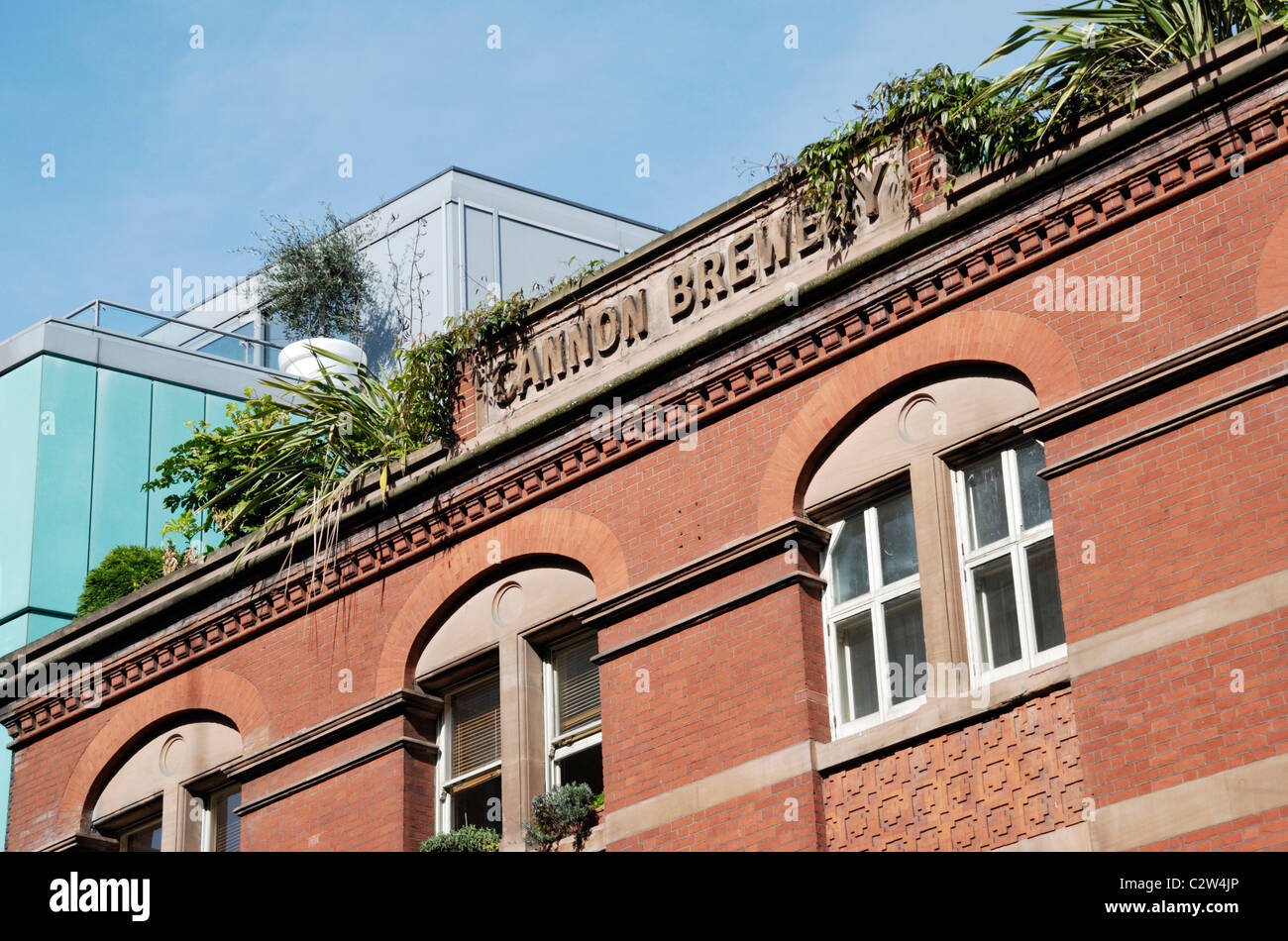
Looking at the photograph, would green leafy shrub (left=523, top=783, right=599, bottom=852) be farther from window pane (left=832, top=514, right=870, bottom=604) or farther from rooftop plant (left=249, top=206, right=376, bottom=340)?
rooftop plant (left=249, top=206, right=376, bottom=340)

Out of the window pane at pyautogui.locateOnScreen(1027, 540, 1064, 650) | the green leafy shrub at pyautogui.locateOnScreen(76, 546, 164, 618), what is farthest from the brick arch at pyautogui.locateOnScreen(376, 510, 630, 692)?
the green leafy shrub at pyautogui.locateOnScreen(76, 546, 164, 618)

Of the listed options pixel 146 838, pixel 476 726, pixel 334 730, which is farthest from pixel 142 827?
pixel 476 726

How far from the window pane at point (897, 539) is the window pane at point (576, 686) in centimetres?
278

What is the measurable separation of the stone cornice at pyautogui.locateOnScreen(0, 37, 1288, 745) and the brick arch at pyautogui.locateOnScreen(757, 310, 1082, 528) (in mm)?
198

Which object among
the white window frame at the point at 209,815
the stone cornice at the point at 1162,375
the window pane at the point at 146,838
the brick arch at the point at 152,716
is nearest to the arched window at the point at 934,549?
the stone cornice at the point at 1162,375

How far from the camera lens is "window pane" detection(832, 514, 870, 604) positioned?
15.3 meters

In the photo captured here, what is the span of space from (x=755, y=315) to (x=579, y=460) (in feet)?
6.75

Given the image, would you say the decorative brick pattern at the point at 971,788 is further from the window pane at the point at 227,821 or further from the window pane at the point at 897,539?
the window pane at the point at 227,821

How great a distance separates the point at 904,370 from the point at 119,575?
13.6 meters

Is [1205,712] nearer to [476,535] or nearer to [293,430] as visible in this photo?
[476,535]

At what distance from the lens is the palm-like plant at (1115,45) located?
1484 centimetres

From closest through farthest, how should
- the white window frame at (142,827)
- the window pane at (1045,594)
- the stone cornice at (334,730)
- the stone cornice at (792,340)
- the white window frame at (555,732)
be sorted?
the window pane at (1045,594), the stone cornice at (792,340), the white window frame at (555,732), the stone cornice at (334,730), the white window frame at (142,827)

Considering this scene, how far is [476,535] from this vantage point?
17875 millimetres

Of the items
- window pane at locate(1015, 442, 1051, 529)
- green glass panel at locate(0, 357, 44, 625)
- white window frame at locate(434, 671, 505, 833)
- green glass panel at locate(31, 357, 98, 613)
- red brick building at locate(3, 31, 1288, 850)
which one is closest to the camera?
red brick building at locate(3, 31, 1288, 850)
